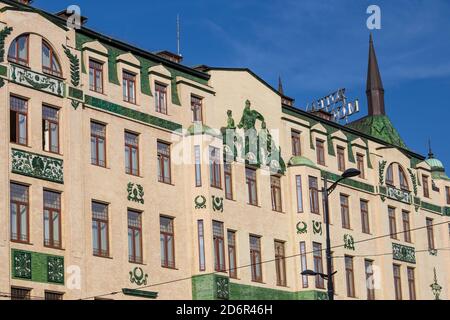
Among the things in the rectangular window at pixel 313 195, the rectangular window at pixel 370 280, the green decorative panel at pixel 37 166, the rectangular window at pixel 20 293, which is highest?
the rectangular window at pixel 313 195

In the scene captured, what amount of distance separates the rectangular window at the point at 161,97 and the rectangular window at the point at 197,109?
1877 millimetres

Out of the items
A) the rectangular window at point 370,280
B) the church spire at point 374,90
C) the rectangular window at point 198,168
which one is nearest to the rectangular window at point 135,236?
the rectangular window at point 198,168

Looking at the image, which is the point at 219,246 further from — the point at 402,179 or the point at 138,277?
the point at 402,179

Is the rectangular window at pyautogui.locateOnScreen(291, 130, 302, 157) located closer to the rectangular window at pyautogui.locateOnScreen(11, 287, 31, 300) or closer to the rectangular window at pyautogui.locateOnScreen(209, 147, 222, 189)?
the rectangular window at pyautogui.locateOnScreen(209, 147, 222, 189)

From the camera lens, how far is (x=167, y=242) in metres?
46.8

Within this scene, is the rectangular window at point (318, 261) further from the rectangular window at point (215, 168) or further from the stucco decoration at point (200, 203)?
the stucco decoration at point (200, 203)

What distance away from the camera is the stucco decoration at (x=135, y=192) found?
4519 centimetres

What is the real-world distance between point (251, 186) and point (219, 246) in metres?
4.79

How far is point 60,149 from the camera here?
140 feet

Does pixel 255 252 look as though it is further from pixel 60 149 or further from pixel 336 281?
pixel 60 149

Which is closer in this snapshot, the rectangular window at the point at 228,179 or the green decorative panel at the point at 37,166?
the green decorative panel at the point at 37,166
